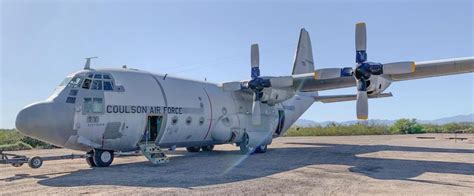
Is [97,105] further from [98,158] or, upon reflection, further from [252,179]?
[252,179]

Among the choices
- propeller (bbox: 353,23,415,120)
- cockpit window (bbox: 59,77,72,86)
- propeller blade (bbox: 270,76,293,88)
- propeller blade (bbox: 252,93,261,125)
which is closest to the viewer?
cockpit window (bbox: 59,77,72,86)

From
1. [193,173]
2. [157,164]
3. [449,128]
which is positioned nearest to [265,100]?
[157,164]

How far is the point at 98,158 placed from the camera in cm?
1388

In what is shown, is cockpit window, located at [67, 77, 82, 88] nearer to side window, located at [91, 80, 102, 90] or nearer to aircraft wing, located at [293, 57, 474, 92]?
side window, located at [91, 80, 102, 90]

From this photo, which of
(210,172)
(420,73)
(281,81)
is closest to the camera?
(210,172)

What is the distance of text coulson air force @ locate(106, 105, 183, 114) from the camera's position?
46.1ft

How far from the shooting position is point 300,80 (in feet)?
59.9

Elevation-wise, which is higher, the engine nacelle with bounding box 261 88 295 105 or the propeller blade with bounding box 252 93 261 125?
the engine nacelle with bounding box 261 88 295 105

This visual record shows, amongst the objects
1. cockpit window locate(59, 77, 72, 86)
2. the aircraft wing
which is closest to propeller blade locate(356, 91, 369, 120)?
the aircraft wing

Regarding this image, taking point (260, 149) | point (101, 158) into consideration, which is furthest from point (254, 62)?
point (101, 158)

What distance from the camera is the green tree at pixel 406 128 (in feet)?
157

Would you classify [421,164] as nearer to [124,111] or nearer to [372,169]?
[372,169]

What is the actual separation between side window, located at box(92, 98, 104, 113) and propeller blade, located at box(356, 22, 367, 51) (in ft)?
31.1

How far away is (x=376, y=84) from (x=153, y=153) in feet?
28.5
